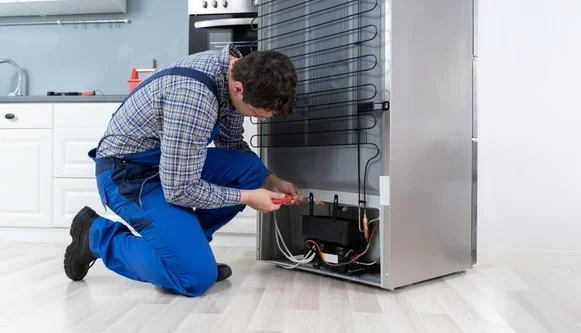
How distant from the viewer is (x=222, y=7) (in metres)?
2.56

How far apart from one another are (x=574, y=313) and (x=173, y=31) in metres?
2.58

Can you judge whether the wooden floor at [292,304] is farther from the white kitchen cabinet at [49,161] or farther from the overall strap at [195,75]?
the white kitchen cabinet at [49,161]

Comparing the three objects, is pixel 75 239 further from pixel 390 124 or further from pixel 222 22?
pixel 222 22

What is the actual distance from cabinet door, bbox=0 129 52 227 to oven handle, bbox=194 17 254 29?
948 mm

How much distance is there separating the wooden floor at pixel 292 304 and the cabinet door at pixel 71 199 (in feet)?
2.26

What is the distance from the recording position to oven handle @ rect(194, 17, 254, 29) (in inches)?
98.9

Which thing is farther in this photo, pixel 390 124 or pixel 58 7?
pixel 58 7

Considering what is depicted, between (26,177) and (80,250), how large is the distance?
1.20m

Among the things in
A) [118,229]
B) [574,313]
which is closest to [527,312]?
[574,313]

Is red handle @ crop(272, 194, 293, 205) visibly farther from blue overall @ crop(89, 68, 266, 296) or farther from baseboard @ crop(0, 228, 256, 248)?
baseboard @ crop(0, 228, 256, 248)

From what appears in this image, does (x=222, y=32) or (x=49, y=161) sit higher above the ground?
(x=222, y=32)

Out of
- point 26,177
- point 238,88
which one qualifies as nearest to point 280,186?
point 238,88

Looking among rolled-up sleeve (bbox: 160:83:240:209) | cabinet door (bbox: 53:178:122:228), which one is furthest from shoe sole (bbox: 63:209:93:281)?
cabinet door (bbox: 53:178:122:228)

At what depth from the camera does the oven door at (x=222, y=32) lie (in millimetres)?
2535
